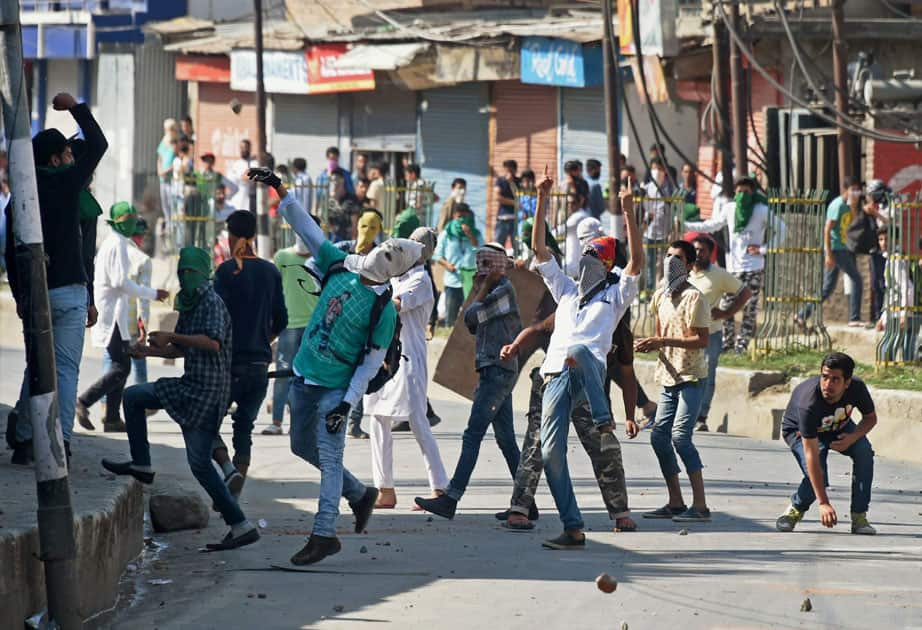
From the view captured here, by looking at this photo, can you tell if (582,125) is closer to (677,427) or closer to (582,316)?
(677,427)

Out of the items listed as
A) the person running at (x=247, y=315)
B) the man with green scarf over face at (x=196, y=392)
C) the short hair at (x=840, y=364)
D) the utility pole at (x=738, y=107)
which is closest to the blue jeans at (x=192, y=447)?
Answer: the man with green scarf over face at (x=196, y=392)

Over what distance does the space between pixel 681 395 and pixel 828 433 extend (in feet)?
3.15

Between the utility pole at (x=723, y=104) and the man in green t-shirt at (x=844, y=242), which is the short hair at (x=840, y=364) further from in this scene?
the utility pole at (x=723, y=104)

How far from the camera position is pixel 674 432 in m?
10.5

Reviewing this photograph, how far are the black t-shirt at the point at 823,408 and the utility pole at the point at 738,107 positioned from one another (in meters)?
10.6

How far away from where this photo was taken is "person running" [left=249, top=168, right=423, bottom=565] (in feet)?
28.7

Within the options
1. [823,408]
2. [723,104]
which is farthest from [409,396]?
[723,104]

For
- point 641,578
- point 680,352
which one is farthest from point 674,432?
point 641,578

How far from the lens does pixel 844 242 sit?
19.0m

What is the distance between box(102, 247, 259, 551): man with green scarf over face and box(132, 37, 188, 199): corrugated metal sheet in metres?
26.8

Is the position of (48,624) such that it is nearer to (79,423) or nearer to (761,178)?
(79,423)

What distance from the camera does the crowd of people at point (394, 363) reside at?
8.84 metres

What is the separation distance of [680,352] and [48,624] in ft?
15.1

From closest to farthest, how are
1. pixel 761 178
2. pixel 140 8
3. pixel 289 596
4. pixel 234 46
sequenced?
pixel 289 596, pixel 761 178, pixel 234 46, pixel 140 8
